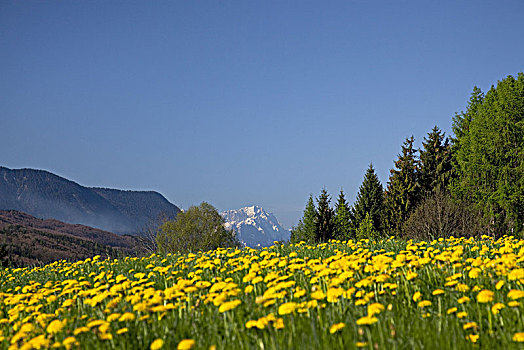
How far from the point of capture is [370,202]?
160 feet

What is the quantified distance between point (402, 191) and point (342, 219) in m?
8.72

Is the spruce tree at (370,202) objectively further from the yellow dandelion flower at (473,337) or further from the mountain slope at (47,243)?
the yellow dandelion flower at (473,337)

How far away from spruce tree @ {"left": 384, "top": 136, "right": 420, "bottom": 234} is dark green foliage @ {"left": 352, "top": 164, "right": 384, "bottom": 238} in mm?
1129

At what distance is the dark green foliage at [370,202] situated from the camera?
48.4 metres

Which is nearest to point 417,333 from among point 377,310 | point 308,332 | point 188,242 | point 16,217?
point 377,310

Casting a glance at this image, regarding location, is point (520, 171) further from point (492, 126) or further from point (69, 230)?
point (69, 230)

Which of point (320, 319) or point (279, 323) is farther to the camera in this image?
point (320, 319)

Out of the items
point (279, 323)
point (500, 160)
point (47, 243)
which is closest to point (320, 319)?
point (279, 323)

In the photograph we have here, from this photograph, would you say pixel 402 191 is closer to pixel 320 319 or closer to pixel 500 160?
pixel 500 160

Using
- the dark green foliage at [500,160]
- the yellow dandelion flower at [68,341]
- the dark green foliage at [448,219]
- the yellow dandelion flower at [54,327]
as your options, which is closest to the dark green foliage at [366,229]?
the dark green foliage at [448,219]

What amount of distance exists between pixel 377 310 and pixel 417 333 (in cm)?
46

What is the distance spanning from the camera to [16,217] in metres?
110

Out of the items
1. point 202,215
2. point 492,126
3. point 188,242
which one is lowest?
point 188,242

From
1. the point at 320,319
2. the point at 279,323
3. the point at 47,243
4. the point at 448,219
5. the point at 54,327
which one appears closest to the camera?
the point at 279,323
